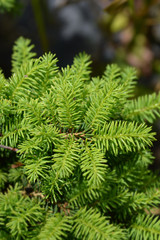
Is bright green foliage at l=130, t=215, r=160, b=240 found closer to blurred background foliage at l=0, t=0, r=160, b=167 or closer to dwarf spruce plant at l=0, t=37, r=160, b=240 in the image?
dwarf spruce plant at l=0, t=37, r=160, b=240

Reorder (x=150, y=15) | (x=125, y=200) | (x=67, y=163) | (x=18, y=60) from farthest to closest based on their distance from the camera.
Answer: (x=150, y=15)
(x=18, y=60)
(x=125, y=200)
(x=67, y=163)

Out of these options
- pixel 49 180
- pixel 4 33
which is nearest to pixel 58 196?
pixel 49 180

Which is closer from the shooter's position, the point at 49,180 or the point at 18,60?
the point at 49,180

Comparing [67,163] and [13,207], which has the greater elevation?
[67,163]

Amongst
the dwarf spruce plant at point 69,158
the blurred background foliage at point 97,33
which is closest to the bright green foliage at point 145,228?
the dwarf spruce plant at point 69,158

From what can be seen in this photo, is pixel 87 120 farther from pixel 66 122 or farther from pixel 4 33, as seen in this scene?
pixel 4 33

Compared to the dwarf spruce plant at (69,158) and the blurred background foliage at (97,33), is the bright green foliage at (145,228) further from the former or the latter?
the blurred background foliage at (97,33)

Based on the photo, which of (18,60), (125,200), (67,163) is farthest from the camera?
(18,60)
